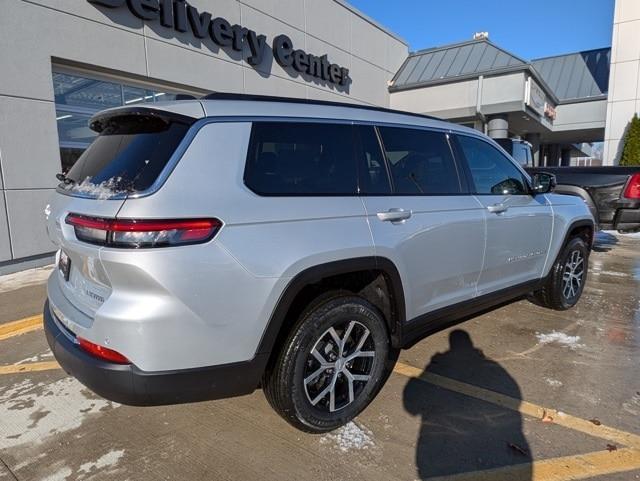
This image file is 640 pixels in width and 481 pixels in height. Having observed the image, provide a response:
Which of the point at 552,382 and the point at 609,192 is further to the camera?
the point at 609,192

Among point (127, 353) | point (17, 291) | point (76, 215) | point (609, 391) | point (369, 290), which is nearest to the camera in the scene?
point (127, 353)

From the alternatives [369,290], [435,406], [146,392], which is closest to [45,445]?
[146,392]

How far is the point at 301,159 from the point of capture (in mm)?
2467

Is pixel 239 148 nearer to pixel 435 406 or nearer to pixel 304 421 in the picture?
pixel 304 421

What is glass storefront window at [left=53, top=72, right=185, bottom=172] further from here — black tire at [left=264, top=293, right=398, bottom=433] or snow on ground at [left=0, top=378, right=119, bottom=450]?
black tire at [left=264, top=293, right=398, bottom=433]

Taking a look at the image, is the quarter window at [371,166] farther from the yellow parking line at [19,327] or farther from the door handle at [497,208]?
the yellow parking line at [19,327]

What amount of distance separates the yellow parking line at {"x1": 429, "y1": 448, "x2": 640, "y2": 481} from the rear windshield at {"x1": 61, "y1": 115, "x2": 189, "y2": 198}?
206 cm

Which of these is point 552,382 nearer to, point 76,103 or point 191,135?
point 191,135

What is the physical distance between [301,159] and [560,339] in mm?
3046

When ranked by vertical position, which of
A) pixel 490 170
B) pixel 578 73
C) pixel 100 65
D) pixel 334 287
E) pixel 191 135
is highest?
pixel 578 73

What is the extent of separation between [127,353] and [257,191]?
945 mm

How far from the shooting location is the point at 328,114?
2645 mm

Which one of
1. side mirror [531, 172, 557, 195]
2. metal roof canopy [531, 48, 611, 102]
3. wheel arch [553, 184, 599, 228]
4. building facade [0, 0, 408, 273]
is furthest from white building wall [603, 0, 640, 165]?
side mirror [531, 172, 557, 195]

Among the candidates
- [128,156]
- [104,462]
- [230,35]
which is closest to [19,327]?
[104,462]
